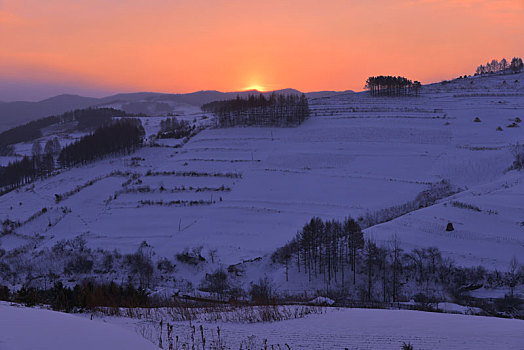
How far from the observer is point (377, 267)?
23.5m

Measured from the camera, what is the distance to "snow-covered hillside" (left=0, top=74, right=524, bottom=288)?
2703cm

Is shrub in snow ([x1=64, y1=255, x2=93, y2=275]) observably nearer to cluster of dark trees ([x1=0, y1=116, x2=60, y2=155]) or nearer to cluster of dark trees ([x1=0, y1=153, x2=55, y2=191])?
cluster of dark trees ([x1=0, y1=153, x2=55, y2=191])

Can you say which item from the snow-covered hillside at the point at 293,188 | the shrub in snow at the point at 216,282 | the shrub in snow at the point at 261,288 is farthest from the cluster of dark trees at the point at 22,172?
the shrub in snow at the point at 261,288

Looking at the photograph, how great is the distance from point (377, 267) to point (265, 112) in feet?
201

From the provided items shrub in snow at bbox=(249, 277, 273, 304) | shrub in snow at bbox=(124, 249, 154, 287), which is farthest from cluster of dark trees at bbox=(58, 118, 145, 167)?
shrub in snow at bbox=(249, 277, 273, 304)

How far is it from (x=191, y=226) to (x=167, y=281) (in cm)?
885

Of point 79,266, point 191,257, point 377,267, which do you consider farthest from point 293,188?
point 79,266

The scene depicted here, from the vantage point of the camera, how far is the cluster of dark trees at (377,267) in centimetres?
2075

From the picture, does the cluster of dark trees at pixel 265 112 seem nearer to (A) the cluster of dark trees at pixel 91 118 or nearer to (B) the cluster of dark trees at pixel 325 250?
(B) the cluster of dark trees at pixel 325 250

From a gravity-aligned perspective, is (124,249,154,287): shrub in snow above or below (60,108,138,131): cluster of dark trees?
below

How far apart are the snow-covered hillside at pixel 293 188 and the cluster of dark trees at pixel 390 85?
2849cm

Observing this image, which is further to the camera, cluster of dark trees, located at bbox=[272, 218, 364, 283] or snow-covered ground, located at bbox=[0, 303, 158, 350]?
cluster of dark trees, located at bbox=[272, 218, 364, 283]

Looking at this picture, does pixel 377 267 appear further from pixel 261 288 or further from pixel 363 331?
pixel 363 331

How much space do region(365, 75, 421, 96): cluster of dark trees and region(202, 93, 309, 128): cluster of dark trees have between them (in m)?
33.1
